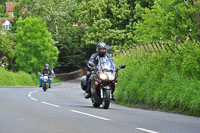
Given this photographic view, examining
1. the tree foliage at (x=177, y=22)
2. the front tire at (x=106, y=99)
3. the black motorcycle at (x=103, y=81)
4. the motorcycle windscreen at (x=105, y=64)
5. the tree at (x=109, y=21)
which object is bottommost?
the front tire at (x=106, y=99)

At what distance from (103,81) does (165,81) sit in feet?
10.2

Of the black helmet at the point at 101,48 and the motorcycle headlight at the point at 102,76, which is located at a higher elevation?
the black helmet at the point at 101,48

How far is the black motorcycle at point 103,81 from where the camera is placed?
14.2 metres

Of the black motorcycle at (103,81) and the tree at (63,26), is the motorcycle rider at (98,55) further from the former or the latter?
the tree at (63,26)

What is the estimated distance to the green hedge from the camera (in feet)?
46.5

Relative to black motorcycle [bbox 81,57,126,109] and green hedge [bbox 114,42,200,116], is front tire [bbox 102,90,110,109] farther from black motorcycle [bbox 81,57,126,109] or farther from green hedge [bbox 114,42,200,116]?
green hedge [bbox 114,42,200,116]

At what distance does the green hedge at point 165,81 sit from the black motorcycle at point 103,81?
190 centimetres

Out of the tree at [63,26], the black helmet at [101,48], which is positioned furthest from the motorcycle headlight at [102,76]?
the tree at [63,26]

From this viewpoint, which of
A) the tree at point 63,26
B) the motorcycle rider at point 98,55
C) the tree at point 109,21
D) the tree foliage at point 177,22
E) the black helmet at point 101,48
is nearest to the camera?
the motorcycle rider at point 98,55

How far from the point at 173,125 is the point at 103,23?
43.4 m

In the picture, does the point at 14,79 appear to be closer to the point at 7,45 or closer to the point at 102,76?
the point at 7,45

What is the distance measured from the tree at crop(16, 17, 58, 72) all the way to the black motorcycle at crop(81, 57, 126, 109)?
41485 millimetres

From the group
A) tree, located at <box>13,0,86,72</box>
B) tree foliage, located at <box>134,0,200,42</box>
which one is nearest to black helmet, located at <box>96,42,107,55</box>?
tree foliage, located at <box>134,0,200,42</box>

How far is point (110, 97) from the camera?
14969 mm
